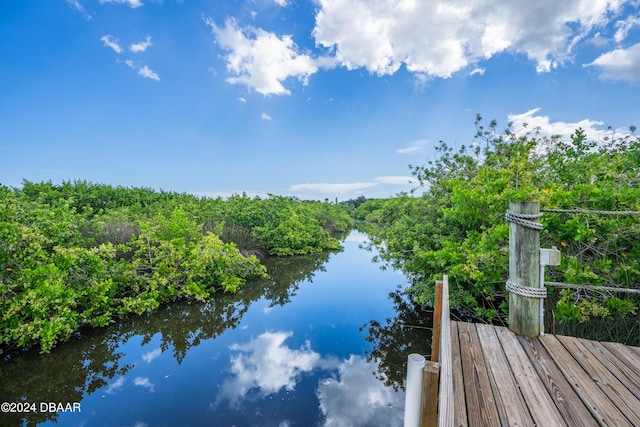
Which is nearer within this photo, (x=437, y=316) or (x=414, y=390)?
(x=414, y=390)

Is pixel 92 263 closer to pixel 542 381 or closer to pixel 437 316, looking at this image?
pixel 437 316

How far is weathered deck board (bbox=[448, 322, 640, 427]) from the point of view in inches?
50.1

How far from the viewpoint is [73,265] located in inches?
170

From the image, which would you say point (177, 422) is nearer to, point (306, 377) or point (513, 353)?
point (306, 377)

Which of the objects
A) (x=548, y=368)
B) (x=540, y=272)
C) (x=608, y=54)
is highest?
(x=608, y=54)

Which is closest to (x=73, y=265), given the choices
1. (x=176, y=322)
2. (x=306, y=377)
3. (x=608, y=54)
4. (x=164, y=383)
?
(x=176, y=322)

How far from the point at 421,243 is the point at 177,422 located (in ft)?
13.9

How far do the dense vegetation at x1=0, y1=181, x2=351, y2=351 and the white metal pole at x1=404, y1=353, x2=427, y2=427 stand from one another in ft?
15.0

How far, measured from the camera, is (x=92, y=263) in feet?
14.6

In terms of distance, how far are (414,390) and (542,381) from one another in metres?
1.04

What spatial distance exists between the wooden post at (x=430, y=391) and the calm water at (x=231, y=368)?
8.09 feet

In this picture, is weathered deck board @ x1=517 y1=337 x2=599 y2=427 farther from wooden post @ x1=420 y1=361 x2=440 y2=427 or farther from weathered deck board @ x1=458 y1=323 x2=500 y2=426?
wooden post @ x1=420 y1=361 x2=440 y2=427

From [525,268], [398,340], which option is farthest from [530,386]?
[398,340]

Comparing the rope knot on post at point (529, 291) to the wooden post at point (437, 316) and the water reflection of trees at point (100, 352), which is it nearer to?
the wooden post at point (437, 316)
